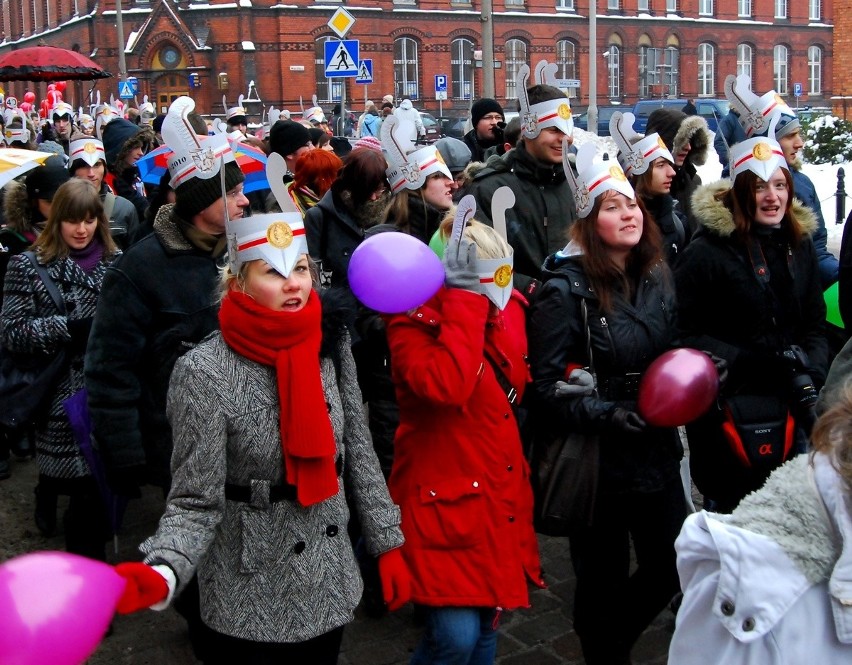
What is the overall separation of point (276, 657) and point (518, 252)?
2712 millimetres

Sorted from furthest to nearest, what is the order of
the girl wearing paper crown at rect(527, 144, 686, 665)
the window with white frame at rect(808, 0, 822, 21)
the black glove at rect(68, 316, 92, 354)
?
1. the window with white frame at rect(808, 0, 822, 21)
2. the black glove at rect(68, 316, 92, 354)
3. the girl wearing paper crown at rect(527, 144, 686, 665)

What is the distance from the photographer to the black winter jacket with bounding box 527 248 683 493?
3.75 meters

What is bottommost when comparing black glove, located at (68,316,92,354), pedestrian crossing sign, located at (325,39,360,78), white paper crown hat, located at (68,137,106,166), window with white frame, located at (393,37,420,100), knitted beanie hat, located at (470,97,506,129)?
black glove, located at (68,316,92,354)

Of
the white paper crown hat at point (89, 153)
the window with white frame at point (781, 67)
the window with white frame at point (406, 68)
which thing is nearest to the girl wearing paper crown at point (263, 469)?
the white paper crown hat at point (89, 153)

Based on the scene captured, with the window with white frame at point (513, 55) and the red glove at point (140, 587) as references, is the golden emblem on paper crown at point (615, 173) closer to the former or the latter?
the red glove at point (140, 587)

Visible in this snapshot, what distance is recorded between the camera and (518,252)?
5234 millimetres

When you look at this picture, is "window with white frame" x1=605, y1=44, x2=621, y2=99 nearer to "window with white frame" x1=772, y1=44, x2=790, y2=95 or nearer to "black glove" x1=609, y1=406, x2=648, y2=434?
"window with white frame" x1=772, y1=44, x2=790, y2=95

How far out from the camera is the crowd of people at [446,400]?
8.78ft

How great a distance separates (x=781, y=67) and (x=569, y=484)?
203 feet

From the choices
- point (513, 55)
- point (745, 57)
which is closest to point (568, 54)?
point (513, 55)

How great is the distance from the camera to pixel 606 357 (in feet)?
12.3

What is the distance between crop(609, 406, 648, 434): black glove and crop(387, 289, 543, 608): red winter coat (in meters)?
0.34

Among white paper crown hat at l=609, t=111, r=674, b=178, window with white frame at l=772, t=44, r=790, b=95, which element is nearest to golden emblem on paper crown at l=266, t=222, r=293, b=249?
white paper crown hat at l=609, t=111, r=674, b=178

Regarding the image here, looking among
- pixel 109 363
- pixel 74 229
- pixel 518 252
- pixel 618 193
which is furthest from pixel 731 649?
pixel 74 229
